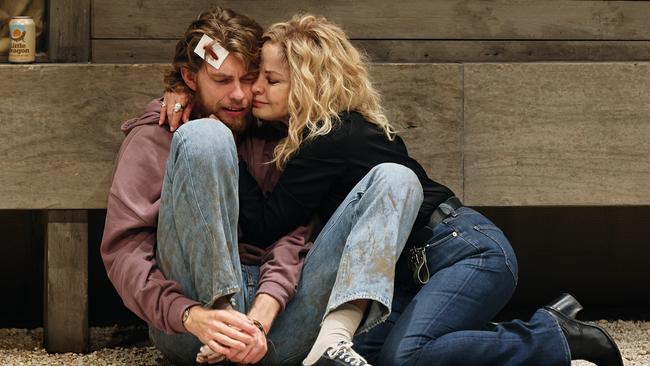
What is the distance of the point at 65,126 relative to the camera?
11.6 ft

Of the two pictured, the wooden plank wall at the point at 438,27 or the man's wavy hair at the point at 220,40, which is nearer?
the man's wavy hair at the point at 220,40

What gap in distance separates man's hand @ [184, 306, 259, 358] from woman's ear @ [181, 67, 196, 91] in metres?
0.78

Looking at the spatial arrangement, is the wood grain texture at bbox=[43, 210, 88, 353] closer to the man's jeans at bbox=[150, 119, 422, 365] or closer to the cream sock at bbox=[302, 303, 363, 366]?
the man's jeans at bbox=[150, 119, 422, 365]

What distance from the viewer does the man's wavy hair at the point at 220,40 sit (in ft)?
10.2

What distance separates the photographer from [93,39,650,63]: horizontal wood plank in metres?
3.76

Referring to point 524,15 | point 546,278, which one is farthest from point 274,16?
point 546,278

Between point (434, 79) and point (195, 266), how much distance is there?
1.27 meters

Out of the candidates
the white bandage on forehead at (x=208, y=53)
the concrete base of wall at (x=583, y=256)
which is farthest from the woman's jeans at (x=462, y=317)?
the concrete base of wall at (x=583, y=256)

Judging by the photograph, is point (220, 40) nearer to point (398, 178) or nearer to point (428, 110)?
point (398, 178)

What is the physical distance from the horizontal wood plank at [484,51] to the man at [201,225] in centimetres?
55

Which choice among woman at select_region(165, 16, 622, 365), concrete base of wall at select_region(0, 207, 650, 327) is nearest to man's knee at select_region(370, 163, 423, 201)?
woman at select_region(165, 16, 622, 365)

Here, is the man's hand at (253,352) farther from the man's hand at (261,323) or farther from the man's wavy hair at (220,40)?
the man's wavy hair at (220,40)

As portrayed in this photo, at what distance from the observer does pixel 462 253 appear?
3.05m

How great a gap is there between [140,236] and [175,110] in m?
0.42
